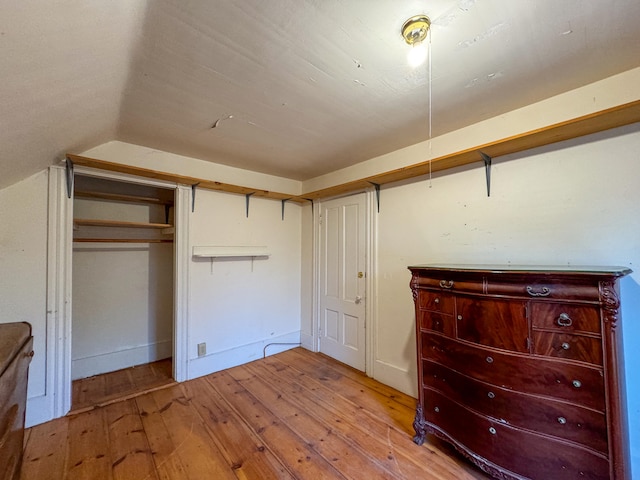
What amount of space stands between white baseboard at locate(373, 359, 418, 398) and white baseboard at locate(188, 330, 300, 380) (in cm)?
129

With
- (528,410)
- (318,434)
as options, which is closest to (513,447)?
(528,410)

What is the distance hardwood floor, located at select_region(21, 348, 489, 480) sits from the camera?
5.41 feet

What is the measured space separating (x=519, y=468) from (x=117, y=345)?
371 cm

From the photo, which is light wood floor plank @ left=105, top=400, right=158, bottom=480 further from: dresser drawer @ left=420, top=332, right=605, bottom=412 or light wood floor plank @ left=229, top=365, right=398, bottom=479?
dresser drawer @ left=420, top=332, right=605, bottom=412

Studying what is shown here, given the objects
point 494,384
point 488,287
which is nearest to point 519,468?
point 494,384

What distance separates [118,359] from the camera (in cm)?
308

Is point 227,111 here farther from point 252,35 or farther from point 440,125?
point 440,125

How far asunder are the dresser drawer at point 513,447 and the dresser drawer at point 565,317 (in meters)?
0.55

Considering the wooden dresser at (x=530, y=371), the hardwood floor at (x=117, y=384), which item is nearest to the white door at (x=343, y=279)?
the wooden dresser at (x=530, y=371)

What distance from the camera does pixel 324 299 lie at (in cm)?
348

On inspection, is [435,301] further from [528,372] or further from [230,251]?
[230,251]

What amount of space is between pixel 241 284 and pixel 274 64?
2.43m

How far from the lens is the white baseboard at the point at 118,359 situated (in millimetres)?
2877

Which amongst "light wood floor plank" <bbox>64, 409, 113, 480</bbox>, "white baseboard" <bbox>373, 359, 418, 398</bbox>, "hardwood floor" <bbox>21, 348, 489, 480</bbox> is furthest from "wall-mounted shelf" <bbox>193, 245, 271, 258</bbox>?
"white baseboard" <bbox>373, 359, 418, 398</bbox>
